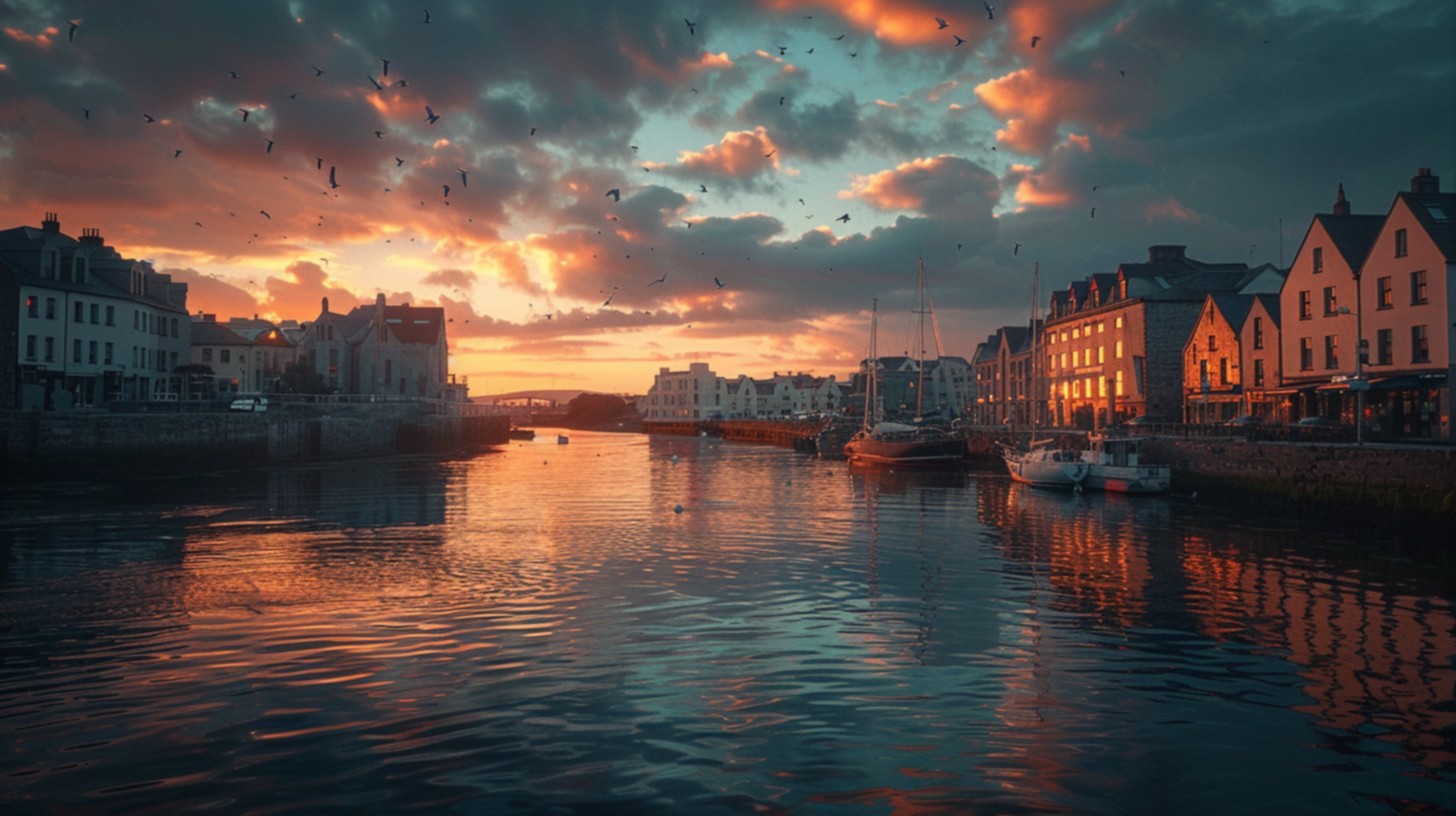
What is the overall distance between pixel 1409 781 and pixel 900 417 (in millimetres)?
129600

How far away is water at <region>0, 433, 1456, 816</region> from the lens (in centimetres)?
916

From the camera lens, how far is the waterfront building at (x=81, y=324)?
185 feet

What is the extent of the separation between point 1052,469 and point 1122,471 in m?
3.79

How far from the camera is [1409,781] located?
936 centimetres

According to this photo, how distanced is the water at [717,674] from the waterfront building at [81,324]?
119 ft

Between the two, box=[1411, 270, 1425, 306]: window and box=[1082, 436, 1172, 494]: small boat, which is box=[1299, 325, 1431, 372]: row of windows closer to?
box=[1411, 270, 1425, 306]: window

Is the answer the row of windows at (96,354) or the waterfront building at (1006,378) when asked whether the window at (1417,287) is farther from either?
the row of windows at (96,354)

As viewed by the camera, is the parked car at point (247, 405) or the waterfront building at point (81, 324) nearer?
the waterfront building at point (81, 324)

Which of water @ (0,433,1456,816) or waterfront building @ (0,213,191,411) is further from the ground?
waterfront building @ (0,213,191,411)

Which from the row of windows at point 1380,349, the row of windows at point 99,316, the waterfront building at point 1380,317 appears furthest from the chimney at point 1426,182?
the row of windows at point 99,316

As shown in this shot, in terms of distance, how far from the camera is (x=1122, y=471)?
4588 cm

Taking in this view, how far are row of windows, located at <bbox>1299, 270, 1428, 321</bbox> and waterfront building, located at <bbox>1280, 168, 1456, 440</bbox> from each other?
0.05m

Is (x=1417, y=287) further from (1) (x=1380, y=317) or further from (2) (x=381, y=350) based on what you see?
(2) (x=381, y=350)

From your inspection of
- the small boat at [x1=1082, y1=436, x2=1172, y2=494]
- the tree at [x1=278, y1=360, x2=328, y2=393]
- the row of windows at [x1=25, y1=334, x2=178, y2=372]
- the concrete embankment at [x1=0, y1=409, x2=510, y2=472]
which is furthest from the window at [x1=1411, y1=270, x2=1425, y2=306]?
the tree at [x1=278, y1=360, x2=328, y2=393]
